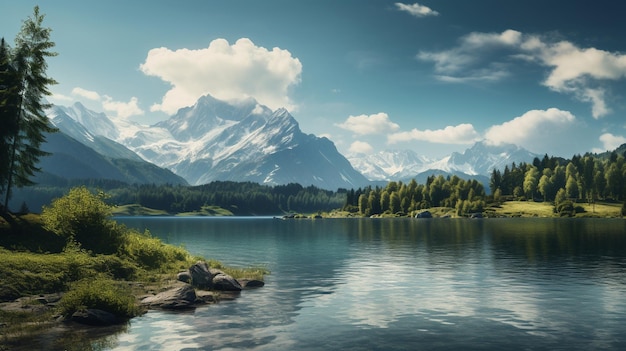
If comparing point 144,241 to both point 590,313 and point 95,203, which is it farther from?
point 590,313

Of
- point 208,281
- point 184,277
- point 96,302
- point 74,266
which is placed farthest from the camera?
point 184,277

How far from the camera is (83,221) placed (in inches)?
2122

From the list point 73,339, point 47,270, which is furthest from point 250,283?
point 73,339

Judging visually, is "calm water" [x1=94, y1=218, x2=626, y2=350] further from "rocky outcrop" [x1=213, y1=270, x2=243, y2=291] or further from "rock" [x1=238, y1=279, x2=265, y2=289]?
"rocky outcrop" [x1=213, y1=270, x2=243, y2=291]

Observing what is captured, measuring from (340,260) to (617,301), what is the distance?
1659 inches

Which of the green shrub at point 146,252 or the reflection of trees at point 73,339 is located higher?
the green shrub at point 146,252

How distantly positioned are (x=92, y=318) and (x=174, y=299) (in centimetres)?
809

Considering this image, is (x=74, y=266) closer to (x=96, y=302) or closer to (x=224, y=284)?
(x=96, y=302)

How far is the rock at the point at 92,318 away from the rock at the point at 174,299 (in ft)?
19.5

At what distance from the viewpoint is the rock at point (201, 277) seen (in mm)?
48406

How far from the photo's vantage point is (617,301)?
41250 millimetres

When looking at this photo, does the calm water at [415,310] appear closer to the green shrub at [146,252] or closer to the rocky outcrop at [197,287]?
the rocky outcrop at [197,287]

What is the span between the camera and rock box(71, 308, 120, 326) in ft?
106

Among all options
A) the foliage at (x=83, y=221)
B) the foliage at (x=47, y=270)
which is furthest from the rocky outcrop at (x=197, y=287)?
the foliage at (x=83, y=221)
